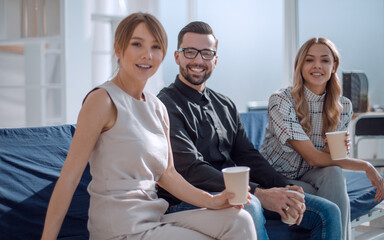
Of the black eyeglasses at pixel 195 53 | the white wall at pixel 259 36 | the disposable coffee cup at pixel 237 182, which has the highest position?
the white wall at pixel 259 36

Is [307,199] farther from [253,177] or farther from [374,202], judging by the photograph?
[374,202]

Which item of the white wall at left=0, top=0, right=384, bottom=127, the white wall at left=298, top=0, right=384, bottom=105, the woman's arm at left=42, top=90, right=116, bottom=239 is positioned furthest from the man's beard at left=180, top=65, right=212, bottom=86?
the white wall at left=298, top=0, right=384, bottom=105

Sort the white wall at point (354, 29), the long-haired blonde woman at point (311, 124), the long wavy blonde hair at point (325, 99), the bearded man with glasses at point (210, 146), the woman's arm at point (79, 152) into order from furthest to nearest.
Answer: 1. the white wall at point (354, 29)
2. the long wavy blonde hair at point (325, 99)
3. the long-haired blonde woman at point (311, 124)
4. the bearded man with glasses at point (210, 146)
5. the woman's arm at point (79, 152)

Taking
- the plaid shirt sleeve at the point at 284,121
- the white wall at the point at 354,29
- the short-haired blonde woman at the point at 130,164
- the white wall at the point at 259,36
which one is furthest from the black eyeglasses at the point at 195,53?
the white wall at the point at 354,29

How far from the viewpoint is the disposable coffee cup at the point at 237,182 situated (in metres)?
1.25

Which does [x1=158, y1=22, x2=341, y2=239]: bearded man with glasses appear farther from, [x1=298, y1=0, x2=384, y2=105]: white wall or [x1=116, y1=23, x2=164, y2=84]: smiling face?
[x1=298, y1=0, x2=384, y2=105]: white wall

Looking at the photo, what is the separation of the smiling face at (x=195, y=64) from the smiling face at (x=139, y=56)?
0.56 meters

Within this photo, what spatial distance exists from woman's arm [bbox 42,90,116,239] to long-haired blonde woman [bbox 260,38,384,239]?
41.8 inches

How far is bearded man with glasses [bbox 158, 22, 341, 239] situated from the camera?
177 cm

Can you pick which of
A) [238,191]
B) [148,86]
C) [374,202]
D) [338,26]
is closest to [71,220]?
[238,191]

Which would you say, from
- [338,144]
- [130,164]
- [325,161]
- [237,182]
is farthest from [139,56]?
[325,161]

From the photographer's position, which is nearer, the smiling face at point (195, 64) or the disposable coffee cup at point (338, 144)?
the disposable coffee cup at point (338, 144)

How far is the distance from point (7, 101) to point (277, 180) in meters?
2.61

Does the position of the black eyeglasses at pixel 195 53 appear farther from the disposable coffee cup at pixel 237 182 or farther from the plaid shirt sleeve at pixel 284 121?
the disposable coffee cup at pixel 237 182
